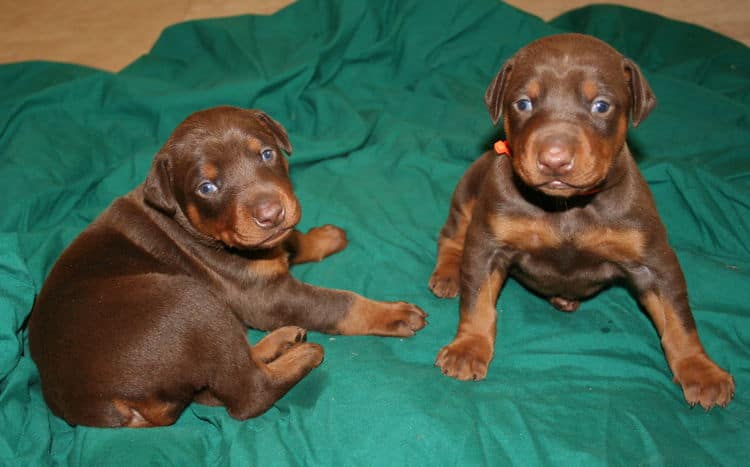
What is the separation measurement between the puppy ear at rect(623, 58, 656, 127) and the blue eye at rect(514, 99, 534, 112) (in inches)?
19.6

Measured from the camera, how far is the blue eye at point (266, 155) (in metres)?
3.68

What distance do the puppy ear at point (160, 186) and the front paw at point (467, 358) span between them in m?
1.69

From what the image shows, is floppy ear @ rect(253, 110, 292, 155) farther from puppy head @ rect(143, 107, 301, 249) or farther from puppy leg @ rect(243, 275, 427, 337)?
puppy leg @ rect(243, 275, 427, 337)

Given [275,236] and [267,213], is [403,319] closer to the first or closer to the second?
[275,236]

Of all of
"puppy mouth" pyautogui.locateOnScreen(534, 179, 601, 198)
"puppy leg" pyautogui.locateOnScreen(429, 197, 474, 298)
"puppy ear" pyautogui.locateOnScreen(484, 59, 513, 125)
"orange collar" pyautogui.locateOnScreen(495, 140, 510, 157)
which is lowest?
"puppy leg" pyautogui.locateOnScreen(429, 197, 474, 298)

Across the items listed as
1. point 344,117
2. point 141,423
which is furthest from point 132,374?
point 344,117

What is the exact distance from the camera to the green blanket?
10.9ft

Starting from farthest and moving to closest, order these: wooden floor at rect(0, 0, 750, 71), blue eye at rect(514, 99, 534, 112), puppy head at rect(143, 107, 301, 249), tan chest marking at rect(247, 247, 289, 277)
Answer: wooden floor at rect(0, 0, 750, 71)
tan chest marking at rect(247, 247, 289, 277)
puppy head at rect(143, 107, 301, 249)
blue eye at rect(514, 99, 534, 112)

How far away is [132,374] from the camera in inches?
125

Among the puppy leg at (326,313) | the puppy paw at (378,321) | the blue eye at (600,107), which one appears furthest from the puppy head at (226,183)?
the blue eye at (600,107)

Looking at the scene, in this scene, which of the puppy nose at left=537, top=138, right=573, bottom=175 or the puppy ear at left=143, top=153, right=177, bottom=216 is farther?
the puppy ear at left=143, top=153, right=177, bottom=216

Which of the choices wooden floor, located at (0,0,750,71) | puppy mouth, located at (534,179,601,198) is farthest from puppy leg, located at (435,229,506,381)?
wooden floor, located at (0,0,750,71)

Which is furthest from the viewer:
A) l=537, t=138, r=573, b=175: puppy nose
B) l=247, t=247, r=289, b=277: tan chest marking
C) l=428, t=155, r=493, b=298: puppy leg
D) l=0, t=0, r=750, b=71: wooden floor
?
l=0, t=0, r=750, b=71: wooden floor

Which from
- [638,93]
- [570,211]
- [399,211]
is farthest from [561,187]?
[399,211]
